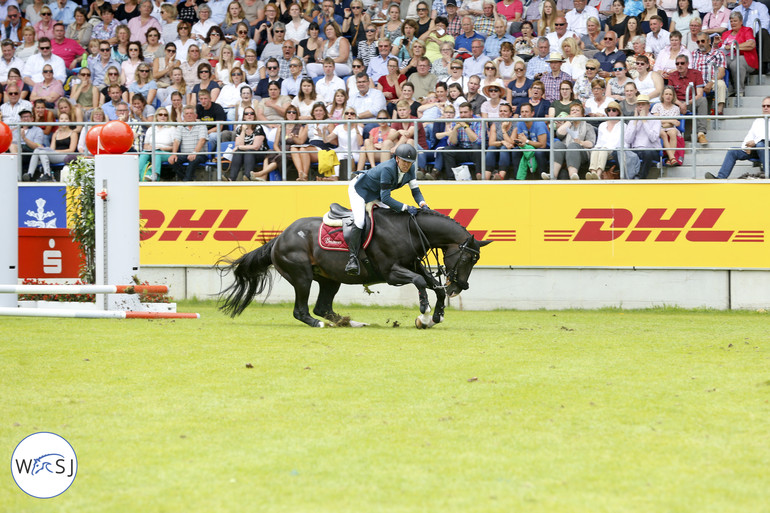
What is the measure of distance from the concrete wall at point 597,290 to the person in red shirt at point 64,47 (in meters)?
10.0

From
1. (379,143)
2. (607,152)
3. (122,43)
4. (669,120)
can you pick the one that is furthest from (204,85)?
(669,120)

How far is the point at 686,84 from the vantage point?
1873cm

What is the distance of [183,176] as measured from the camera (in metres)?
20.0

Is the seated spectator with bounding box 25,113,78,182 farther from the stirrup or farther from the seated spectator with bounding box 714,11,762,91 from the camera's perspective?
the seated spectator with bounding box 714,11,762,91

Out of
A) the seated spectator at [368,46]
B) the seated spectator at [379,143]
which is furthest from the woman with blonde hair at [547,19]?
the seated spectator at [379,143]

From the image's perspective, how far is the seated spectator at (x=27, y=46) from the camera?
83.9 ft

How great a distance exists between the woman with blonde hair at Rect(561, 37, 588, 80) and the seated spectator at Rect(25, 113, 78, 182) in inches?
408

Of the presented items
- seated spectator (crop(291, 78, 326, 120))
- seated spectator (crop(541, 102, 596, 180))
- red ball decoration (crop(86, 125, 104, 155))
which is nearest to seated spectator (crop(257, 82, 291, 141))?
seated spectator (crop(291, 78, 326, 120))

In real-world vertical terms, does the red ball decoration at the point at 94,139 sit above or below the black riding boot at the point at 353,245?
above

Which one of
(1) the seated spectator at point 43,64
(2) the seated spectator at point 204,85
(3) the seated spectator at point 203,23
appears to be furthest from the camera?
(3) the seated spectator at point 203,23

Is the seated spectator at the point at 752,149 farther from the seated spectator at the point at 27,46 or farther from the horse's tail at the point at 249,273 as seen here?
the seated spectator at the point at 27,46

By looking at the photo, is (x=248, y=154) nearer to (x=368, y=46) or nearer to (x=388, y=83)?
(x=388, y=83)

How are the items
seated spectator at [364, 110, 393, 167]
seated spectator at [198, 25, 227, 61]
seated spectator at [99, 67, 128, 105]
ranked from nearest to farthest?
seated spectator at [364, 110, 393, 167], seated spectator at [99, 67, 128, 105], seated spectator at [198, 25, 227, 61]

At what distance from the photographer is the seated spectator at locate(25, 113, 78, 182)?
2067 cm
